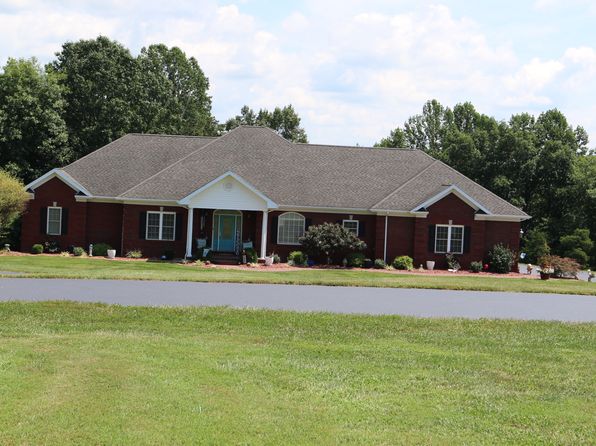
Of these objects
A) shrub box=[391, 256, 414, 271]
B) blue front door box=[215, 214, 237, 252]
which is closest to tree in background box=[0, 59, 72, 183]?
blue front door box=[215, 214, 237, 252]

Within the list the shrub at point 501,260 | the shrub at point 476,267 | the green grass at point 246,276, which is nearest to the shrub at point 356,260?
the green grass at point 246,276

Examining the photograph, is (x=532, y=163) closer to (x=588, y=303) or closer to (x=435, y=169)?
(x=435, y=169)

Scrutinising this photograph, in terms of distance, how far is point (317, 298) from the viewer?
2230 cm

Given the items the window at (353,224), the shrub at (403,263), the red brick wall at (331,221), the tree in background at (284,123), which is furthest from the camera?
the tree in background at (284,123)

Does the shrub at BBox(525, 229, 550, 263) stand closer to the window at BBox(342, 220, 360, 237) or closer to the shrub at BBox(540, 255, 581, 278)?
the shrub at BBox(540, 255, 581, 278)

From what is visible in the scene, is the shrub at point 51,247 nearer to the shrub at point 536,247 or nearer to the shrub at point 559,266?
the shrub at point 559,266

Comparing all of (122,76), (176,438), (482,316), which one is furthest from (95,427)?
(122,76)

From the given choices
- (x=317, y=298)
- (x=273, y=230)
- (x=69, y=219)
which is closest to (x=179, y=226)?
(x=273, y=230)

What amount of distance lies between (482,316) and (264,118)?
62057mm

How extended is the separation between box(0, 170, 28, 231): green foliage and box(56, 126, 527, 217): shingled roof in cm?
346

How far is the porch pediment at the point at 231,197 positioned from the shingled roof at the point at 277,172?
111 cm

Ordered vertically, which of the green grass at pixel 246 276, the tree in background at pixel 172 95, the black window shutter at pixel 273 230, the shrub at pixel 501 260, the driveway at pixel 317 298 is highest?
the tree in background at pixel 172 95

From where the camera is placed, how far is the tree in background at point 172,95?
5531 cm

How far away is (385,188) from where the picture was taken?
41.0 meters
